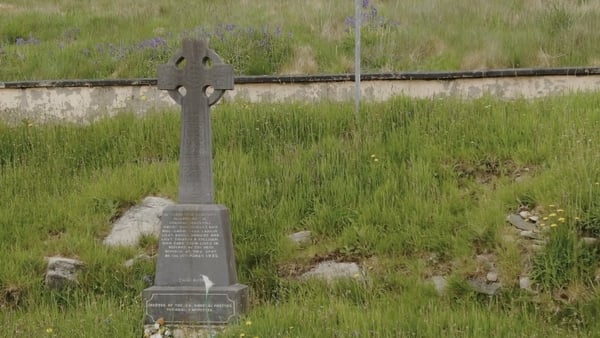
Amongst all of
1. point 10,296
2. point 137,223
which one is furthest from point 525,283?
point 10,296

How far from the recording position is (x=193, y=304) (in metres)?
6.66

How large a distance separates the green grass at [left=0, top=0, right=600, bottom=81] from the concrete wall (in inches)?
61.7

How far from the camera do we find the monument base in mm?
6539

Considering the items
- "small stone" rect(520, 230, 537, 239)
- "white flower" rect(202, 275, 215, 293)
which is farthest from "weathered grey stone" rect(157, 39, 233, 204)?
"small stone" rect(520, 230, 537, 239)

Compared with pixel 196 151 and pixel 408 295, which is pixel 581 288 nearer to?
pixel 408 295

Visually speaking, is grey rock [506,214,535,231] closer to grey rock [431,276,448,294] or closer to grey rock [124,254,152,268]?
grey rock [431,276,448,294]

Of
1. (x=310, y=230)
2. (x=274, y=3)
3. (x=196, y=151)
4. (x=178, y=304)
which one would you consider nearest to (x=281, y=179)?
(x=310, y=230)

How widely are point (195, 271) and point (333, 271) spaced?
1.20 m

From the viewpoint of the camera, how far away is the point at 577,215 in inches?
261

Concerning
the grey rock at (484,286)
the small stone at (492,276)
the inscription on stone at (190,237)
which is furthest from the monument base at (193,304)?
the small stone at (492,276)

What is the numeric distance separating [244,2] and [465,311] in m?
12.8

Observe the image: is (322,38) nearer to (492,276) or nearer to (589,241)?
(492,276)

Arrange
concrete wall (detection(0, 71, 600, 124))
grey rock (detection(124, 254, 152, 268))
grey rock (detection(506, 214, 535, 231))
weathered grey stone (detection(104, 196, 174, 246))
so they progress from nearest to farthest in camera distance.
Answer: grey rock (detection(506, 214, 535, 231))
grey rock (detection(124, 254, 152, 268))
weathered grey stone (detection(104, 196, 174, 246))
concrete wall (detection(0, 71, 600, 124))

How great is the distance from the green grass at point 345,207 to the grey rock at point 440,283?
7 centimetres
